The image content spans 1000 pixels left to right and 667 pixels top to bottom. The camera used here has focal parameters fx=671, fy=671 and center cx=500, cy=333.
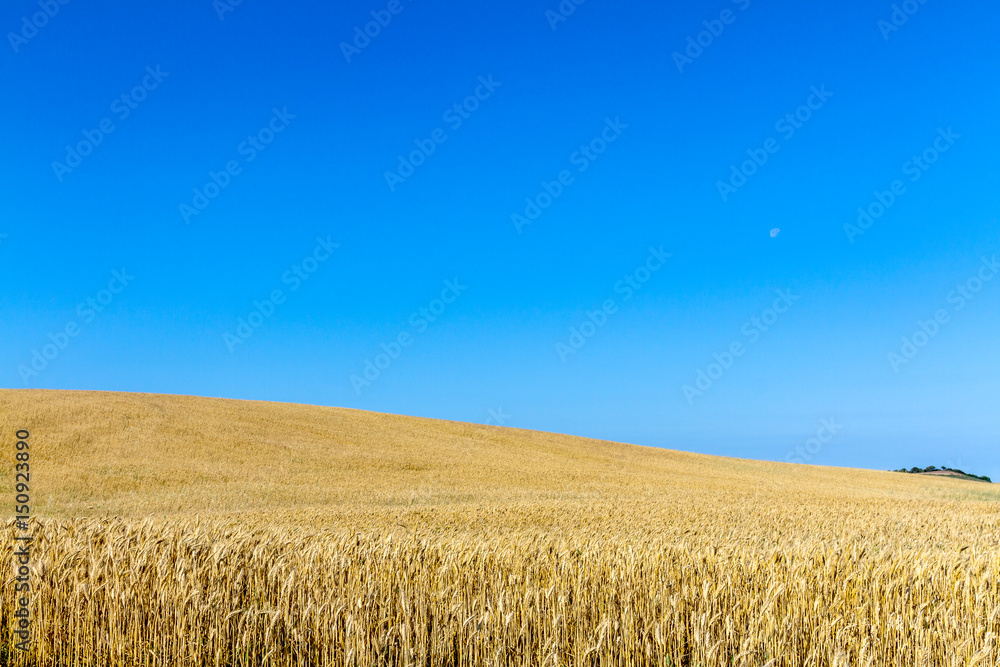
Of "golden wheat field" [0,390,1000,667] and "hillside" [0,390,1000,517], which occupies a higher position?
"hillside" [0,390,1000,517]

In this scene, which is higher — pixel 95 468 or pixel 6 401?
pixel 6 401

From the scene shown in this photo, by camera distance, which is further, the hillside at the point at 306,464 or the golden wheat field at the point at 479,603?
the hillside at the point at 306,464

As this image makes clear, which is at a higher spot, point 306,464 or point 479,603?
point 306,464

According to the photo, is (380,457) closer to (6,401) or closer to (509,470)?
(509,470)

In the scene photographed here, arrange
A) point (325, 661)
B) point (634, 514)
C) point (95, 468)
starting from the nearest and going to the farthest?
point (325, 661) → point (634, 514) → point (95, 468)

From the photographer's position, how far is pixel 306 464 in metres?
36.7

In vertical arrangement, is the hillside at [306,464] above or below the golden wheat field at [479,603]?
above

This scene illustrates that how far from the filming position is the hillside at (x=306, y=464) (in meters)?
28.0

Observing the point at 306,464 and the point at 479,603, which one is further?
the point at 306,464

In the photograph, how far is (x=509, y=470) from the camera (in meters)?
40.0

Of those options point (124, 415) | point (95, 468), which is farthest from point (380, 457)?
point (124, 415)

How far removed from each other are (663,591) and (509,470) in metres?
34.0

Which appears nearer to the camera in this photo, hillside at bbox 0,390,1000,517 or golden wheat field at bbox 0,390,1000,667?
golden wheat field at bbox 0,390,1000,667

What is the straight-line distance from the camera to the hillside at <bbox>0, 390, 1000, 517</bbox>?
91.9 feet
